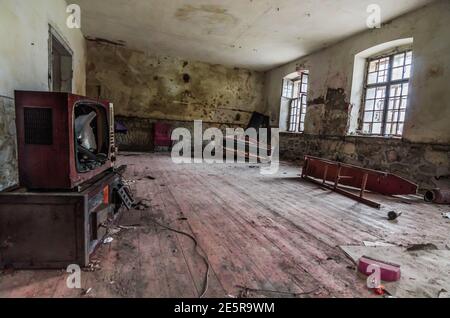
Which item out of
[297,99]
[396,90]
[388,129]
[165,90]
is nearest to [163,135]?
[165,90]

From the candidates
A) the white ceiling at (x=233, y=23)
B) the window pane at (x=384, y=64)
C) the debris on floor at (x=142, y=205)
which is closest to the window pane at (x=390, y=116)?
the window pane at (x=384, y=64)

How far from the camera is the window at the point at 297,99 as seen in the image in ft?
26.7

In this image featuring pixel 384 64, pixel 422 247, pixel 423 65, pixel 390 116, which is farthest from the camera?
pixel 384 64

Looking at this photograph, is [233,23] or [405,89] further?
[233,23]

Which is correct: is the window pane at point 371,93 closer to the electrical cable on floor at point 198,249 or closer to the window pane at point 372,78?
the window pane at point 372,78

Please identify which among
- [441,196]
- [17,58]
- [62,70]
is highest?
[62,70]

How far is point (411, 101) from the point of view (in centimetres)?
456

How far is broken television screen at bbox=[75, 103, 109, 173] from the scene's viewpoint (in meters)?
2.00

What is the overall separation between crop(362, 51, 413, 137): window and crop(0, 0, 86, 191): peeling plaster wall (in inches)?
225

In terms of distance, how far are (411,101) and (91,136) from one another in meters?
5.11

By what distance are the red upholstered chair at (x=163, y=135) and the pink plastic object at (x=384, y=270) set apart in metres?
7.86

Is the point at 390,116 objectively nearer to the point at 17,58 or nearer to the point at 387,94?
the point at 387,94
